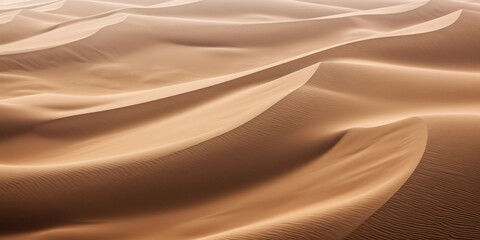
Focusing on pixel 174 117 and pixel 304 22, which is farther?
pixel 304 22

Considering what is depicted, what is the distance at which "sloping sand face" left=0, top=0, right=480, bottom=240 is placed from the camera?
8.15 feet

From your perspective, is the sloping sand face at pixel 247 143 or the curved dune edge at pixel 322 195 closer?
the curved dune edge at pixel 322 195

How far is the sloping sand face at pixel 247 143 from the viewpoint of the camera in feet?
8.15

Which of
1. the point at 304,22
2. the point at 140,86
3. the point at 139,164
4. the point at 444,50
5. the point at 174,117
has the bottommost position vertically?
the point at 139,164

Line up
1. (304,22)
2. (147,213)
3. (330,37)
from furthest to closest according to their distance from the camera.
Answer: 1. (304,22)
2. (330,37)
3. (147,213)

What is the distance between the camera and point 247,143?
3467mm

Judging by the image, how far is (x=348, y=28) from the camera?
7.97m

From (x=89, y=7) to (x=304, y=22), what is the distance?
395cm

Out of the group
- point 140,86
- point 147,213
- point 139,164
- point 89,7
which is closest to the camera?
point 147,213

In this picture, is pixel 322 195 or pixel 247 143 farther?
pixel 247 143

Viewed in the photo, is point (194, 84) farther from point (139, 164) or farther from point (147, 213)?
point (147, 213)

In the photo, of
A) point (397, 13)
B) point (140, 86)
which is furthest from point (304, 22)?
point (140, 86)

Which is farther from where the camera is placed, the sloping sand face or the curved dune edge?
the sloping sand face

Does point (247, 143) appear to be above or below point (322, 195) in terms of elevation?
above
